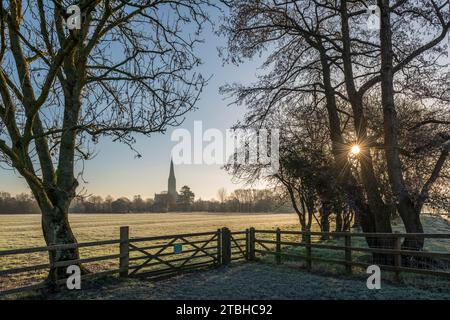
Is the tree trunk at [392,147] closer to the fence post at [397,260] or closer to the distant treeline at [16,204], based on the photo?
the fence post at [397,260]

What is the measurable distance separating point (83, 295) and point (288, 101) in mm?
11008

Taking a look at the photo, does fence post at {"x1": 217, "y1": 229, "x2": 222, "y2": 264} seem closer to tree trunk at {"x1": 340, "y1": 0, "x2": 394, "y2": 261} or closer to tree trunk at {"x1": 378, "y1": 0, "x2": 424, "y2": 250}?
tree trunk at {"x1": 340, "y1": 0, "x2": 394, "y2": 261}

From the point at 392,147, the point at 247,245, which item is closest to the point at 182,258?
the point at 247,245

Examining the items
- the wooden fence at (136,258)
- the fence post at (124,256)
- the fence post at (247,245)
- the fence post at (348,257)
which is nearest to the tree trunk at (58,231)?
the wooden fence at (136,258)

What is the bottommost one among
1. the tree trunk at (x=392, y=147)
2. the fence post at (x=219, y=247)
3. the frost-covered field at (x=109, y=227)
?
the frost-covered field at (x=109, y=227)

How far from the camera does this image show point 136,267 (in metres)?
10.0

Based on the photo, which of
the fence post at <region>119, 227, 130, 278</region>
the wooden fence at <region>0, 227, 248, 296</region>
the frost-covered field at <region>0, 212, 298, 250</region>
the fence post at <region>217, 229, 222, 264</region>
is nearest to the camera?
the wooden fence at <region>0, 227, 248, 296</region>

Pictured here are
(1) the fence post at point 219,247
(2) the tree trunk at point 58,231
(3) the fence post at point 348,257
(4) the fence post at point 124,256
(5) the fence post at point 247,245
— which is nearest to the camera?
(2) the tree trunk at point 58,231

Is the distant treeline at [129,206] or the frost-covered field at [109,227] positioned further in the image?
the distant treeline at [129,206]

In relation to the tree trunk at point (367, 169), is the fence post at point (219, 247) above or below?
below

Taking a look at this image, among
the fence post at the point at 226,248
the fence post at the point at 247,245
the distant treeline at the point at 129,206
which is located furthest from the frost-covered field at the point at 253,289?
the distant treeline at the point at 129,206

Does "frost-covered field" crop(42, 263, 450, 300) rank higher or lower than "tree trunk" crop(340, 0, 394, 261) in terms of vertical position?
lower

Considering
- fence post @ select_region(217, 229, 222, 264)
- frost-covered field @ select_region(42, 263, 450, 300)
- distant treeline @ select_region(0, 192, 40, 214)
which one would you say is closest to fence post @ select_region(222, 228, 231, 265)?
fence post @ select_region(217, 229, 222, 264)

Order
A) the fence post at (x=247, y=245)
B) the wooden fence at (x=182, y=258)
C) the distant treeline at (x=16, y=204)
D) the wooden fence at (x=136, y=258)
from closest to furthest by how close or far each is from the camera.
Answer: the wooden fence at (x=136, y=258) → the wooden fence at (x=182, y=258) → the fence post at (x=247, y=245) → the distant treeline at (x=16, y=204)
